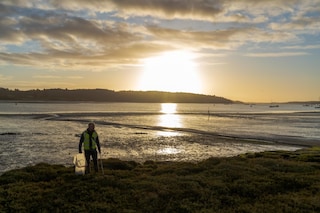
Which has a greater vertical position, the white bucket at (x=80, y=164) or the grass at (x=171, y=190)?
the white bucket at (x=80, y=164)

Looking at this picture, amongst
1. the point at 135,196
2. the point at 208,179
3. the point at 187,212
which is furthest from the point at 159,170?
the point at 187,212

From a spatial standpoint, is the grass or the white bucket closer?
the grass

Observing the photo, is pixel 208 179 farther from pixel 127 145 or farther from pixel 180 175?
pixel 127 145

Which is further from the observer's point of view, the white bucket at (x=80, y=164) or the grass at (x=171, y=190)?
the white bucket at (x=80, y=164)

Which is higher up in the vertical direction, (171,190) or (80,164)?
(80,164)

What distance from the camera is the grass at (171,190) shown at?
14.2 meters

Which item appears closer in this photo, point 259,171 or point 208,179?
point 208,179

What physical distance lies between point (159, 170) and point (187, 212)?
7738 mm

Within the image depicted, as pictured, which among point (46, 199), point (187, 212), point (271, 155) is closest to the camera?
point (187, 212)

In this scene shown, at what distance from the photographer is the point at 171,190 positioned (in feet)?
53.1

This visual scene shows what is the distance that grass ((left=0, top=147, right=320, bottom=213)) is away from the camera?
1418cm

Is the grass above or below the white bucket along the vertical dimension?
below

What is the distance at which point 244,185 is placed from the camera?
671 inches

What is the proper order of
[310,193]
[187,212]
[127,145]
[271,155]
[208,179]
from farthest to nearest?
[127,145], [271,155], [208,179], [310,193], [187,212]
